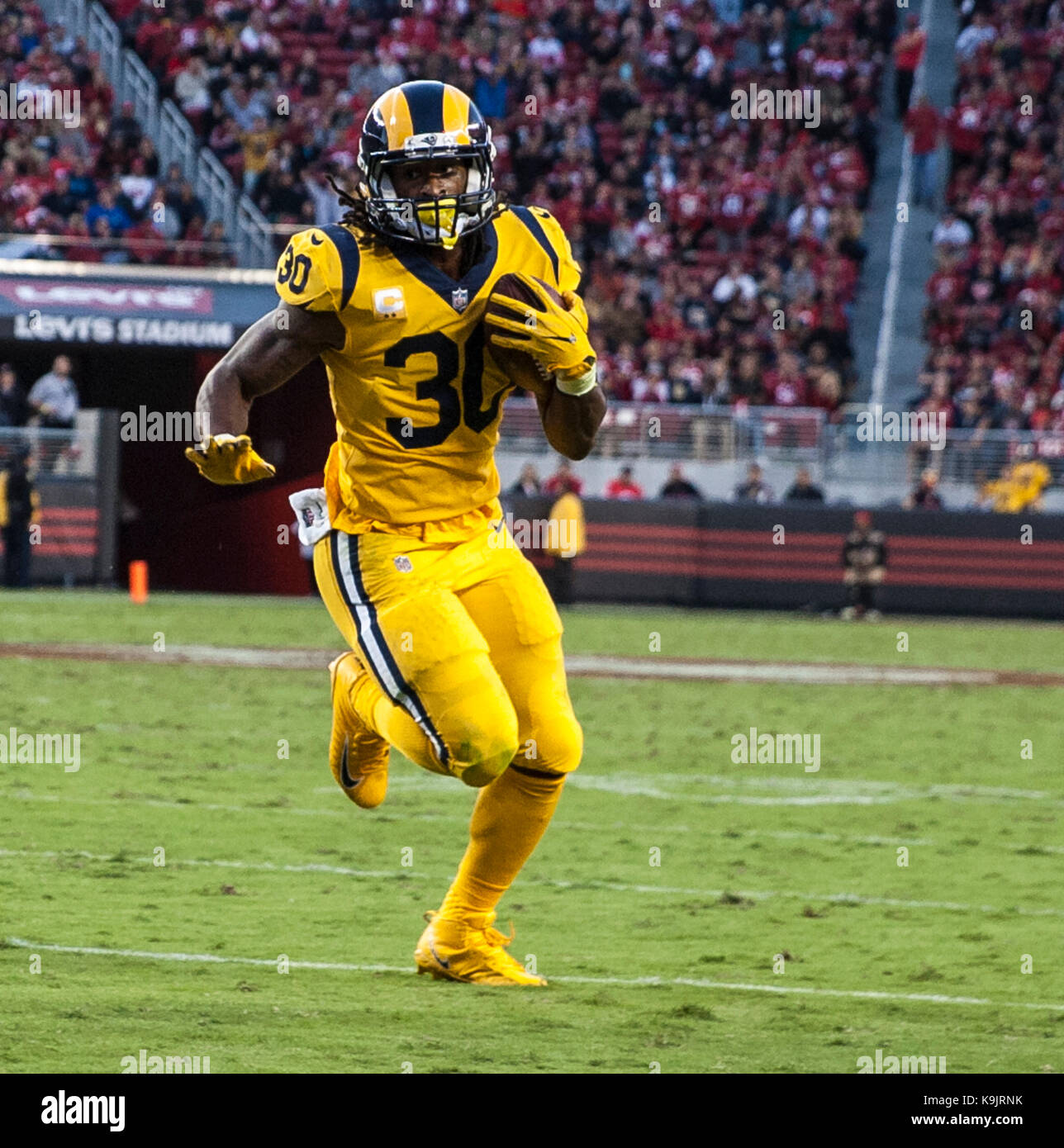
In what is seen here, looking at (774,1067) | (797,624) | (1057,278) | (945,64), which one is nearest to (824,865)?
(774,1067)

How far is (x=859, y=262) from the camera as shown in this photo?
2612 cm

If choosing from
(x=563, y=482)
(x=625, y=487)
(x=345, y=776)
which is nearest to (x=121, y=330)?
(x=563, y=482)

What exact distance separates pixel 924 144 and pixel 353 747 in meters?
22.2

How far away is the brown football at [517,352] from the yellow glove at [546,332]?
10mm

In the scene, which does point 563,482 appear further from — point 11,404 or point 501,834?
point 501,834

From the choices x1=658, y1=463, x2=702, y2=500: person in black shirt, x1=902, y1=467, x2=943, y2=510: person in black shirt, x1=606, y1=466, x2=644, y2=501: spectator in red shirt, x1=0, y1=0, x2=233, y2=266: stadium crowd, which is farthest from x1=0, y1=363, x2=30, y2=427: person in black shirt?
x1=902, y1=467, x2=943, y2=510: person in black shirt

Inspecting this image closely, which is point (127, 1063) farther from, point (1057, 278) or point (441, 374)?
point (1057, 278)

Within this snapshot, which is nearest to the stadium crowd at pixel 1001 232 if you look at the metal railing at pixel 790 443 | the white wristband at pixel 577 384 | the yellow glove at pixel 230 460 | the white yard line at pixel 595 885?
the metal railing at pixel 790 443

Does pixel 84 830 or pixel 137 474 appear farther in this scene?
pixel 137 474

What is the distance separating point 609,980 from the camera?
5391mm

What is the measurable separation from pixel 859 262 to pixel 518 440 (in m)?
5.72

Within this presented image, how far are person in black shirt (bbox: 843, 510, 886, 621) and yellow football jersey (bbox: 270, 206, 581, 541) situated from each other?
55.3 ft

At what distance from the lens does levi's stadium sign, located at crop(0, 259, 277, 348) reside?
20969mm

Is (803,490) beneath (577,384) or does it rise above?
beneath
